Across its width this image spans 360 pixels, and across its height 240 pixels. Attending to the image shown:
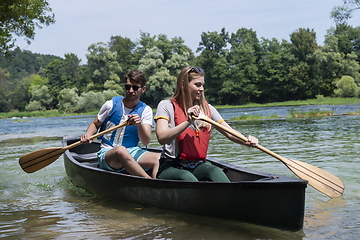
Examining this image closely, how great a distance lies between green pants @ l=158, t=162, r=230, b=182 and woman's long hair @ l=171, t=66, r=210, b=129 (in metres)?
0.39

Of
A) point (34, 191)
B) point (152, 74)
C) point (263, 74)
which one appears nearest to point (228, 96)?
point (263, 74)

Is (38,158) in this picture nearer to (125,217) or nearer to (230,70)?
(125,217)

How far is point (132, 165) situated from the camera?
12.6 feet

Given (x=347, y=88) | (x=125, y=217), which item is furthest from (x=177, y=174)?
(x=347, y=88)

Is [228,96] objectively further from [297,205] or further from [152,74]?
[297,205]

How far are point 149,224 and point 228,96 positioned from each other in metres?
50.3

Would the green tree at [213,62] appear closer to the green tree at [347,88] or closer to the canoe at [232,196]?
the green tree at [347,88]

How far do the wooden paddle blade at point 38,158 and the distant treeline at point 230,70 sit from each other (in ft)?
119

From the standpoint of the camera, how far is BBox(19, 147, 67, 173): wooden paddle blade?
4.95m

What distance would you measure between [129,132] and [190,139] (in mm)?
1022

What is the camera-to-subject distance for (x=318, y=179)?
3.75 meters

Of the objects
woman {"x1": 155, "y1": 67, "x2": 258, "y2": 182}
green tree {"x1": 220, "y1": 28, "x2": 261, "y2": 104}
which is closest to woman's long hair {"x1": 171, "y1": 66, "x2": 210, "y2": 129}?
woman {"x1": 155, "y1": 67, "x2": 258, "y2": 182}

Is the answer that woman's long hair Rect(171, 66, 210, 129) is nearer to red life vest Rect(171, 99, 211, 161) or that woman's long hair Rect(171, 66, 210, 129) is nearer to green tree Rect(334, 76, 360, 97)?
red life vest Rect(171, 99, 211, 161)

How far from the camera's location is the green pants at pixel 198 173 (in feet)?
11.0
